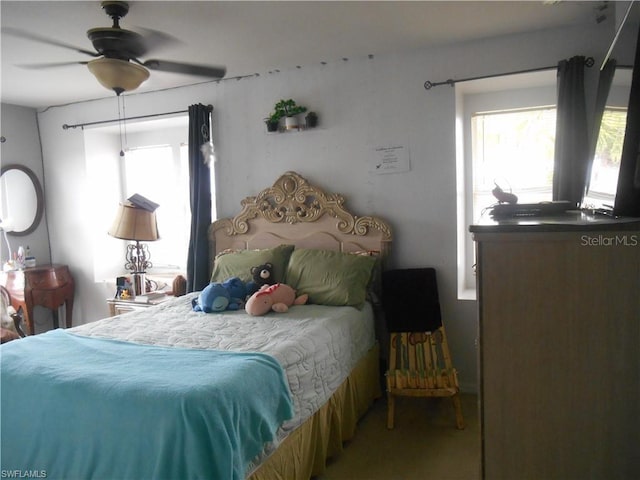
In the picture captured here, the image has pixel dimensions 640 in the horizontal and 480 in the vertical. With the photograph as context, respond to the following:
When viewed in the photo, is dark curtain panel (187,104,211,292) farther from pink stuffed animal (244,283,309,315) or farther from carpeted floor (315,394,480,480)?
carpeted floor (315,394,480,480)

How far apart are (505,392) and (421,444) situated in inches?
53.8

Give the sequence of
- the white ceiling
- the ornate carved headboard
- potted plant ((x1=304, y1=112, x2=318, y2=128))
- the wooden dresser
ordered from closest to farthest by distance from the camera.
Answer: the wooden dresser < the white ceiling < the ornate carved headboard < potted plant ((x1=304, y1=112, x2=318, y2=128))

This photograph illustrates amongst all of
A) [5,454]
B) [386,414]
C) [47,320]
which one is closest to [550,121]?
[386,414]

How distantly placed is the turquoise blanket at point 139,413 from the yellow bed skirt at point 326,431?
0.61 feet

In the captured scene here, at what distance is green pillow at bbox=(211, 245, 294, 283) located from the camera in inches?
129

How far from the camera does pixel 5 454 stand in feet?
5.82

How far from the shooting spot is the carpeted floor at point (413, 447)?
2.33 metres

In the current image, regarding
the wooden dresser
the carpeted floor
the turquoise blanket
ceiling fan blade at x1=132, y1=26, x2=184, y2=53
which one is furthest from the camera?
ceiling fan blade at x1=132, y1=26, x2=184, y2=53

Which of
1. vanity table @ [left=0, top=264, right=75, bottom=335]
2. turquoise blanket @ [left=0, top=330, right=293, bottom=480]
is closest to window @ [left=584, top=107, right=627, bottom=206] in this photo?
turquoise blanket @ [left=0, top=330, right=293, bottom=480]

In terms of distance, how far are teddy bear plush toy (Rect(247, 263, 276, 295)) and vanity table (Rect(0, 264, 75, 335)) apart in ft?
7.52

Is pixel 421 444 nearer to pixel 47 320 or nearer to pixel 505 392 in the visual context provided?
pixel 505 392

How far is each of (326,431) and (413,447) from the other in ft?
1.82

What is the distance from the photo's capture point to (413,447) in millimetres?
2576

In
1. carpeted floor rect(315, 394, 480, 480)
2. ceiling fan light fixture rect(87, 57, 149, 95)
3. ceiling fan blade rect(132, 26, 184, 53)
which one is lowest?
carpeted floor rect(315, 394, 480, 480)
